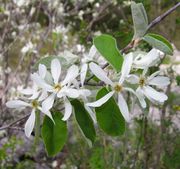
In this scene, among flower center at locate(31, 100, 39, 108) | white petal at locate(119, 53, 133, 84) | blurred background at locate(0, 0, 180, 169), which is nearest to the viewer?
white petal at locate(119, 53, 133, 84)

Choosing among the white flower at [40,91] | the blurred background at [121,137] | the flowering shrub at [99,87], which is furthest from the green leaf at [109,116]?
the blurred background at [121,137]

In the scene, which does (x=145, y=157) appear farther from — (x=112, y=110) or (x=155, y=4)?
(x=112, y=110)

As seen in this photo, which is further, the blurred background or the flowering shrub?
the blurred background

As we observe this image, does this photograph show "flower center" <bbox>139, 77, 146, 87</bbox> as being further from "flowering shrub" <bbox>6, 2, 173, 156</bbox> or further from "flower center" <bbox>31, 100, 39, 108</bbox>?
"flower center" <bbox>31, 100, 39, 108</bbox>

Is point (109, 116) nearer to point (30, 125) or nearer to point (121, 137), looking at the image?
point (30, 125)

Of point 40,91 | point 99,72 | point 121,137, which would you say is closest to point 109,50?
point 99,72

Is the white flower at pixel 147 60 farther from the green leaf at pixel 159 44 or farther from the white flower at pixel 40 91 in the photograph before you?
the white flower at pixel 40 91

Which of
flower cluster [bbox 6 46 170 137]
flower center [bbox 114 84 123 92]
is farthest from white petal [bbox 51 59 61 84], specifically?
flower center [bbox 114 84 123 92]
